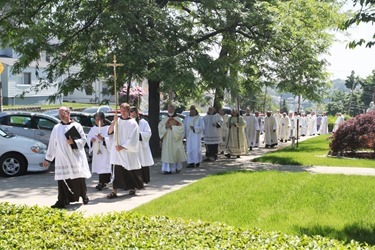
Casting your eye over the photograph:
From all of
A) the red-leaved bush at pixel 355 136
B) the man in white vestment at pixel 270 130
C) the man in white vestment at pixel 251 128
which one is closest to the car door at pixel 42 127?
the red-leaved bush at pixel 355 136

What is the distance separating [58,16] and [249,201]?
10.3 meters

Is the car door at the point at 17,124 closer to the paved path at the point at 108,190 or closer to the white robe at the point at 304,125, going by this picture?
the paved path at the point at 108,190

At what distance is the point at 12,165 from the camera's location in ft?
48.5

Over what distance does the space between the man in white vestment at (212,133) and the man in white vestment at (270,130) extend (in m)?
7.91

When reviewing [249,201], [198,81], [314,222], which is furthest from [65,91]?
[314,222]

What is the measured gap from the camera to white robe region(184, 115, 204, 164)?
16.9 meters

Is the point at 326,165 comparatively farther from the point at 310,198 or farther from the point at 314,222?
the point at 314,222

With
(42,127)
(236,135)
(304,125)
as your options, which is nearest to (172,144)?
(42,127)

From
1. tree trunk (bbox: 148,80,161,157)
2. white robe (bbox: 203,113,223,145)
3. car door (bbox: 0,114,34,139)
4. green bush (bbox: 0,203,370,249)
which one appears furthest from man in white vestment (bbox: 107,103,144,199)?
tree trunk (bbox: 148,80,161,157)

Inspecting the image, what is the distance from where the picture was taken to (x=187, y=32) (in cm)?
1875

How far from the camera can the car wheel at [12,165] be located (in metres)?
14.6

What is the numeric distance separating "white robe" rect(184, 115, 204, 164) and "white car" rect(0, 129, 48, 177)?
447 cm

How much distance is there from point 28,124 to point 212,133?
6240mm

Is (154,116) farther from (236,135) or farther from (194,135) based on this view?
(194,135)
